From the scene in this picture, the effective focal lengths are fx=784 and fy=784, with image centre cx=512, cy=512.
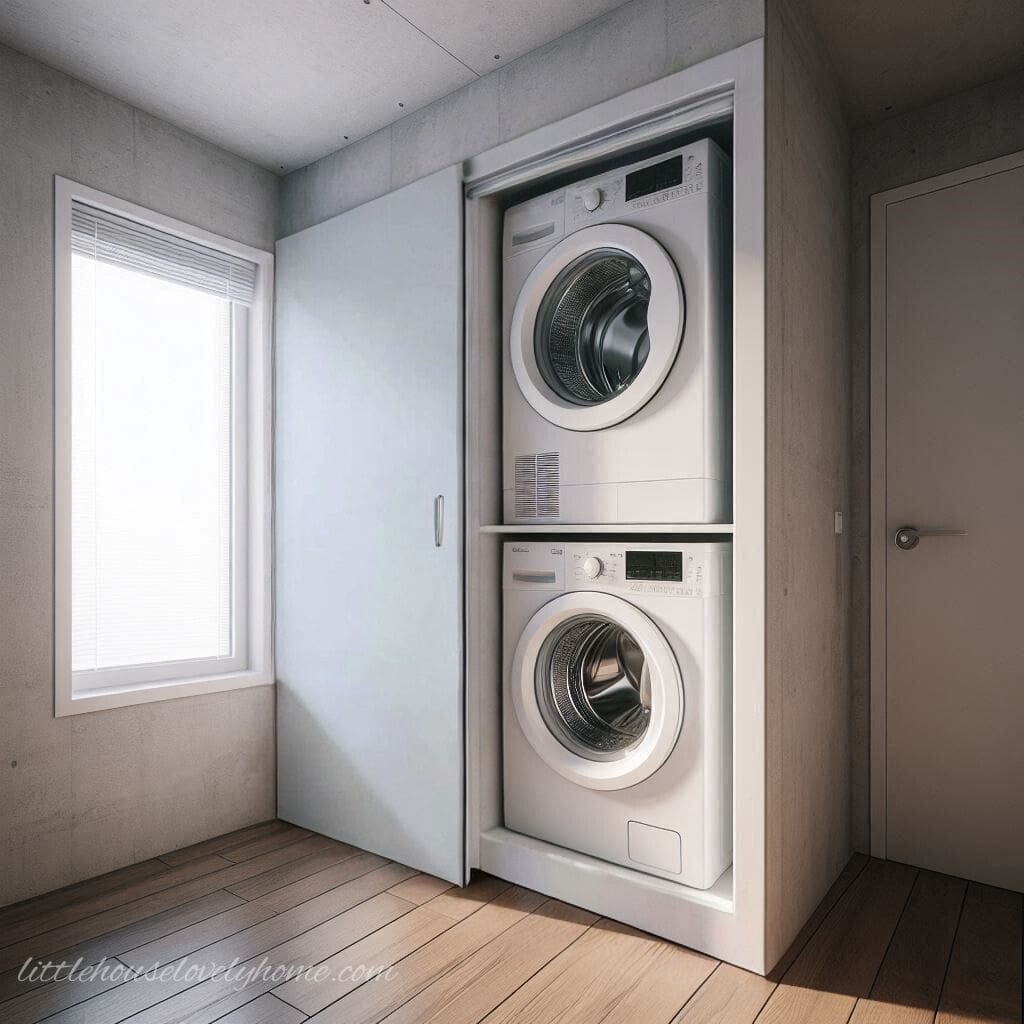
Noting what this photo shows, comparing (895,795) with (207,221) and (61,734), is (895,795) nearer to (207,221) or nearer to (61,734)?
(61,734)

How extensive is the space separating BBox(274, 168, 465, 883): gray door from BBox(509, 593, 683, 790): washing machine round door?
23 centimetres

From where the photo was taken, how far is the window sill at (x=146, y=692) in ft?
7.30

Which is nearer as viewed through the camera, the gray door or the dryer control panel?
the dryer control panel

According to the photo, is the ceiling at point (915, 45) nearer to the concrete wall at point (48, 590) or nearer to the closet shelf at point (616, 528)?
the closet shelf at point (616, 528)

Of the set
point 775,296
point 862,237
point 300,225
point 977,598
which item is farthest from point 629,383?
point 300,225

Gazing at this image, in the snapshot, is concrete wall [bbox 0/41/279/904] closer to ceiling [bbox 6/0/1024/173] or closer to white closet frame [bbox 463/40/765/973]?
ceiling [bbox 6/0/1024/173]

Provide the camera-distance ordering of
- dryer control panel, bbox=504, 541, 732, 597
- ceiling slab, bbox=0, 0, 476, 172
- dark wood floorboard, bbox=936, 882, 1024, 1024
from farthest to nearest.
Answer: ceiling slab, bbox=0, 0, 476, 172
dryer control panel, bbox=504, 541, 732, 597
dark wood floorboard, bbox=936, 882, 1024, 1024

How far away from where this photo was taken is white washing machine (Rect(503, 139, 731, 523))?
6.18 ft

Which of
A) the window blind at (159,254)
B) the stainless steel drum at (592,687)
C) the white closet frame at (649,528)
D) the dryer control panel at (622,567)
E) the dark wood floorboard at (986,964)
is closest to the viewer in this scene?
the dark wood floorboard at (986,964)

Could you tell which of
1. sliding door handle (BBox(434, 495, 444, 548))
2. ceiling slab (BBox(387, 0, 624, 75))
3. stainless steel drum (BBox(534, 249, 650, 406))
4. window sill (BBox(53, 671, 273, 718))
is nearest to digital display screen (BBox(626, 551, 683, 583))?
stainless steel drum (BBox(534, 249, 650, 406))

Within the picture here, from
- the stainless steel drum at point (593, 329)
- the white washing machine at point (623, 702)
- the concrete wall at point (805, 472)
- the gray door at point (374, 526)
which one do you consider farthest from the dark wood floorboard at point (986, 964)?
the stainless steel drum at point (593, 329)

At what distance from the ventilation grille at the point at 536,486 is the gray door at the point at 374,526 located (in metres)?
0.17

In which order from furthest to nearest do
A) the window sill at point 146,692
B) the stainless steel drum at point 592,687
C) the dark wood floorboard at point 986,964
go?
the window sill at point 146,692, the stainless steel drum at point 592,687, the dark wood floorboard at point 986,964

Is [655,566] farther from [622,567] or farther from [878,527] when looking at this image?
[878,527]
